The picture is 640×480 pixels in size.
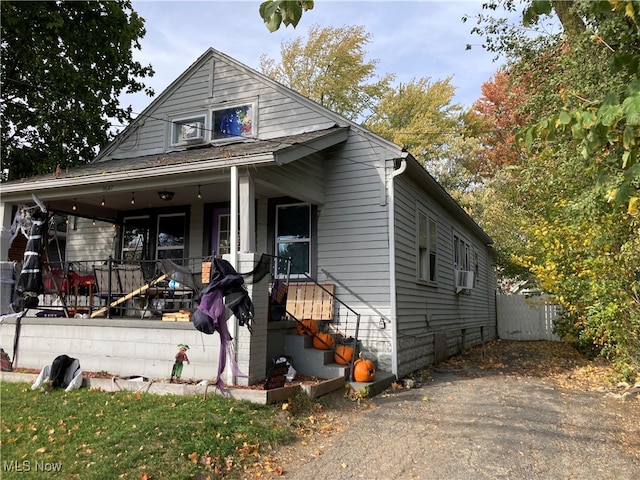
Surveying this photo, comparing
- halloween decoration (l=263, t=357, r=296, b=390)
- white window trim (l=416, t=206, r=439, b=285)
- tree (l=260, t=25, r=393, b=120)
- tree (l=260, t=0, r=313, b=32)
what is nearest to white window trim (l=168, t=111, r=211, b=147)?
white window trim (l=416, t=206, r=439, b=285)

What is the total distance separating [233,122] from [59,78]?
8.02 metres

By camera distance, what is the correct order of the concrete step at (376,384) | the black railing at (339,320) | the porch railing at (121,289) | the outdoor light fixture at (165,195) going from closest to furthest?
the concrete step at (376,384) → the porch railing at (121,289) → the black railing at (339,320) → the outdoor light fixture at (165,195)

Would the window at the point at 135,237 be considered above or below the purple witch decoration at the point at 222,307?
above

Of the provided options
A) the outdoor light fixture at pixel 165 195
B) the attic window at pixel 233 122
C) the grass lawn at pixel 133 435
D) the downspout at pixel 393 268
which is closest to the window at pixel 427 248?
the downspout at pixel 393 268

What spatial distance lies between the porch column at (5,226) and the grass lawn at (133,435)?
4.06 m

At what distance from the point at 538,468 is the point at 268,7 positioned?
450 cm

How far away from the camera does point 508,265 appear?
21906mm

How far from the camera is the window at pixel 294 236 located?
368 inches

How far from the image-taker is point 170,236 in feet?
34.9

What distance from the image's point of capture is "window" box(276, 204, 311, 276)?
9352 millimetres

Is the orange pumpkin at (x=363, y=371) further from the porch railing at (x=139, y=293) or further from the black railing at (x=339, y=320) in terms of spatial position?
the black railing at (x=339, y=320)

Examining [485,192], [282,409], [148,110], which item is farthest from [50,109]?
[485,192]

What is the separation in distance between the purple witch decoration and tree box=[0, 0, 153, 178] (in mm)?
11972

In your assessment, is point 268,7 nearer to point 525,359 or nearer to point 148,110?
point 148,110
